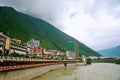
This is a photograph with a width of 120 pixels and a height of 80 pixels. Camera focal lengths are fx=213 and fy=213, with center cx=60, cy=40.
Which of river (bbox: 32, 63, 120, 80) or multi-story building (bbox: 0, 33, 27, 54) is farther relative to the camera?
multi-story building (bbox: 0, 33, 27, 54)

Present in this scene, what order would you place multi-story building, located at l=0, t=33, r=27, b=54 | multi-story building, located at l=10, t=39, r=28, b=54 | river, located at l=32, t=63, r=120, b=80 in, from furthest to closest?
multi-story building, located at l=10, t=39, r=28, b=54 < multi-story building, located at l=0, t=33, r=27, b=54 < river, located at l=32, t=63, r=120, b=80

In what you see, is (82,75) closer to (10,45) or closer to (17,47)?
(10,45)

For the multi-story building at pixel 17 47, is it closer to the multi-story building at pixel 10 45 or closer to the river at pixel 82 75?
the multi-story building at pixel 10 45

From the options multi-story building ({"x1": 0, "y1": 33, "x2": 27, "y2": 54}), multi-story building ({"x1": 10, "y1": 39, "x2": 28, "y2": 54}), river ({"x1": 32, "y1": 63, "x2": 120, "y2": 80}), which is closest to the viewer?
river ({"x1": 32, "y1": 63, "x2": 120, "y2": 80})

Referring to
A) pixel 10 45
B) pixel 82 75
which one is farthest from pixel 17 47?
pixel 82 75

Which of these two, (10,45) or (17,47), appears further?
(17,47)

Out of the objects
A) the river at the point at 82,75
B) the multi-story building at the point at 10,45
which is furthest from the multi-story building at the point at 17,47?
the river at the point at 82,75

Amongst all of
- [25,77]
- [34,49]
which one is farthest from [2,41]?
[34,49]

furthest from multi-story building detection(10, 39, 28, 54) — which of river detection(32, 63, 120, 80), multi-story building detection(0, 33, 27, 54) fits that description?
river detection(32, 63, 120, 80)

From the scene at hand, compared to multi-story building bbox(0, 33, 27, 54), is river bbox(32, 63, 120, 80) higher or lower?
lower

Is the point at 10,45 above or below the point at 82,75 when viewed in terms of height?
above

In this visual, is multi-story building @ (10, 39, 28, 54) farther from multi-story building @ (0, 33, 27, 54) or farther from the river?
the river

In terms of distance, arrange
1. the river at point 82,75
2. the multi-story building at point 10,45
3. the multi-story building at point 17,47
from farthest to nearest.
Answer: the multi-story building at point 17,47 → the multi-story building at point 10,45 → the river at point 82,75

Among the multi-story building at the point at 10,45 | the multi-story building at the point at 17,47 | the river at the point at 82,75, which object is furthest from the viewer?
the multi-story building at the point at 17,47
